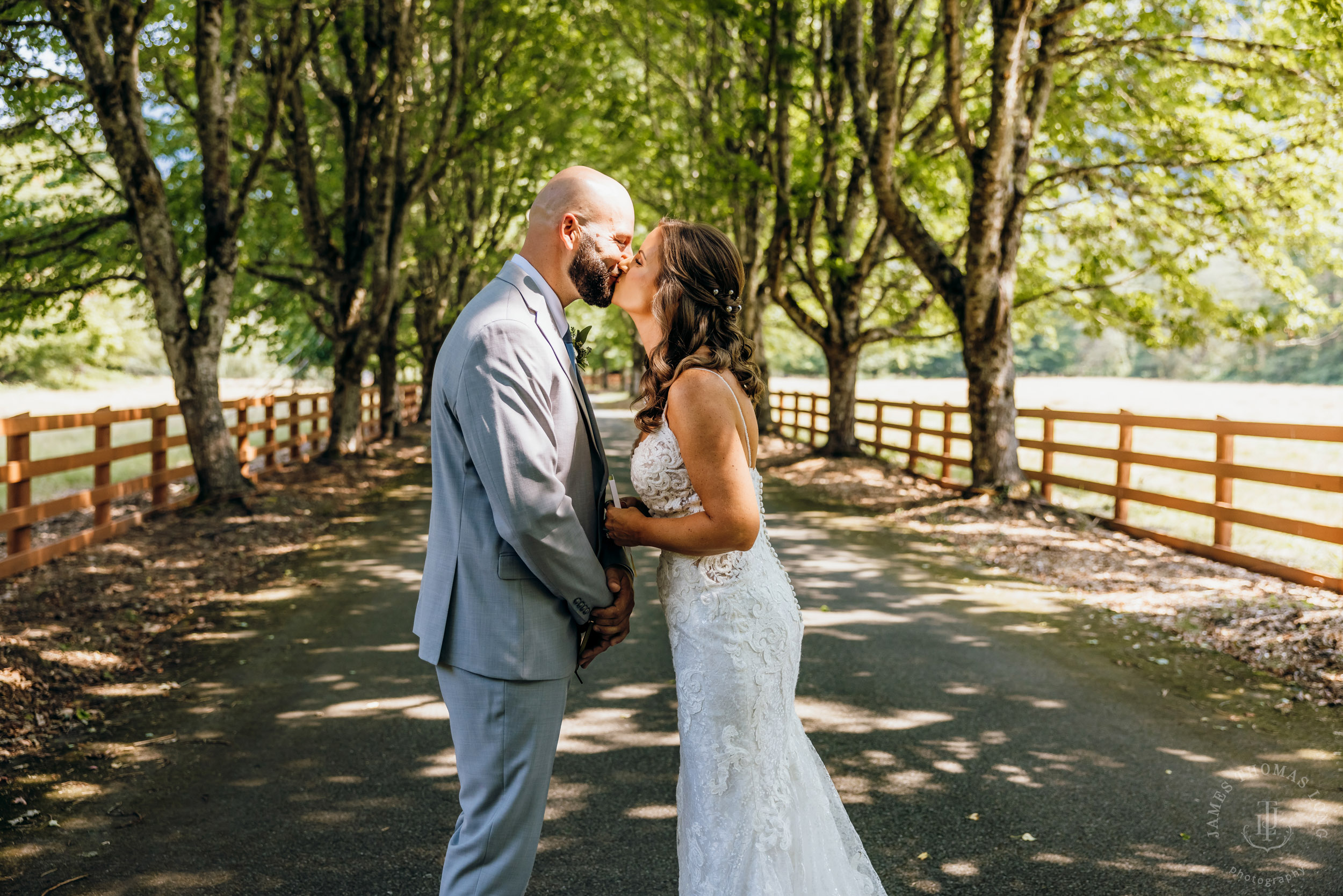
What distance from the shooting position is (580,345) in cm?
315

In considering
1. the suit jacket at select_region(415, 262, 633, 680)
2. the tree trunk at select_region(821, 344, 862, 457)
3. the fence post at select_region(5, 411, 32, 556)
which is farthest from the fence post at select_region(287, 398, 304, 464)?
the suit jacket at select_region(415, 262, 633, 680)

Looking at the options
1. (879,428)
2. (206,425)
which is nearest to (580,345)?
(206,425)

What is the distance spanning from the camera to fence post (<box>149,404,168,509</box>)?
1102cm

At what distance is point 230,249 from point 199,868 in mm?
9045

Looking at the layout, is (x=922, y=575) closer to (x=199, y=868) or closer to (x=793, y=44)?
(x=199, y=868)

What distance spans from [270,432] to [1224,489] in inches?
520

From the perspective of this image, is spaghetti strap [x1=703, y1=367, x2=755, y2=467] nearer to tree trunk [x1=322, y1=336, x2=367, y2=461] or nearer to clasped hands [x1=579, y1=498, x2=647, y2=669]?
clasped hands [x1=579, y1=498, x2=647, y2=669]

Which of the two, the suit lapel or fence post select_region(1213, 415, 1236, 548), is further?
fence post select_region(1213, 415, 1236, 548)

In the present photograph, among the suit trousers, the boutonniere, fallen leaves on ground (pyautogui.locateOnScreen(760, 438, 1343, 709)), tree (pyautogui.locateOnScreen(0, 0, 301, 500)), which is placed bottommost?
fallen leaves on ground (pyautogui.locateOnScreen(760, 438, 1343, 709))

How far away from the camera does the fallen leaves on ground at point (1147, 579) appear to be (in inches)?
250

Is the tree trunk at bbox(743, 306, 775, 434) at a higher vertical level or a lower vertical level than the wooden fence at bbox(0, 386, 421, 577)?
higher

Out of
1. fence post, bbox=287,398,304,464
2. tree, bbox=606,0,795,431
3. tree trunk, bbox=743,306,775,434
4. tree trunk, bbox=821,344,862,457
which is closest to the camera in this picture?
tree, bbox=606,0,795,431

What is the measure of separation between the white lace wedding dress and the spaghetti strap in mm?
139

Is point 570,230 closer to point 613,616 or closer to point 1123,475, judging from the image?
point 613,616
